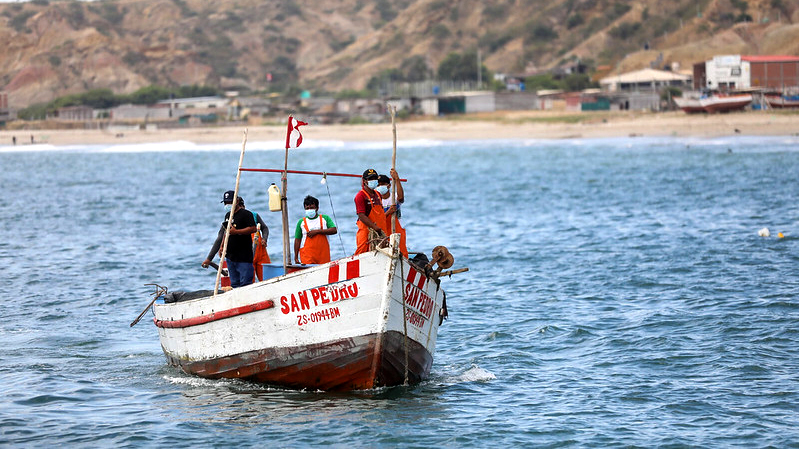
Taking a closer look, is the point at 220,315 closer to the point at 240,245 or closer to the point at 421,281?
the point at 240,245

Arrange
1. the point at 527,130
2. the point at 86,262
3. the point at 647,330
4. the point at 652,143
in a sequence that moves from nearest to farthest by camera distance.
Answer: the point at 647,330 → the point at 86,262 → the point at 652,143 → the point at 527,130

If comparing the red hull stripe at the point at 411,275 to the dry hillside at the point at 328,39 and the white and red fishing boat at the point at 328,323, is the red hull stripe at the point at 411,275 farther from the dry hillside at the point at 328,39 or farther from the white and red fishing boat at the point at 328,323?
the dry hillside at the point at 328,39

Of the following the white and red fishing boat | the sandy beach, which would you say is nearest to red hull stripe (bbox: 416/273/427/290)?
the white and red fishing boat

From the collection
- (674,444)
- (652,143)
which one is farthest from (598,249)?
(652,143)

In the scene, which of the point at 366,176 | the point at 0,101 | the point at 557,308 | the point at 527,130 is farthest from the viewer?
the point at 0,101

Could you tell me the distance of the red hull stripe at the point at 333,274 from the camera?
39.0 ft

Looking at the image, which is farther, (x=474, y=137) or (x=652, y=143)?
(x=474, y=137)

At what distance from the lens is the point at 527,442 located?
1125 centimetres

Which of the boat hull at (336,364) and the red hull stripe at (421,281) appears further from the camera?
the red hull stripe at (421,281)

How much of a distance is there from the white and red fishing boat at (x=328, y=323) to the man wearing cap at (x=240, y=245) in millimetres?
556

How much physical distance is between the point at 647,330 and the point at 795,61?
242ft

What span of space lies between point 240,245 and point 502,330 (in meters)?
5.33

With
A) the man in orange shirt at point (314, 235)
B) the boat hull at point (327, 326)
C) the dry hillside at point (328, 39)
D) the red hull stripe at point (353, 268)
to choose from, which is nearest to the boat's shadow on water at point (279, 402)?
the boat hull at point (327, 326)

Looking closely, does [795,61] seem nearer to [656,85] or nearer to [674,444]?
[656,85]
